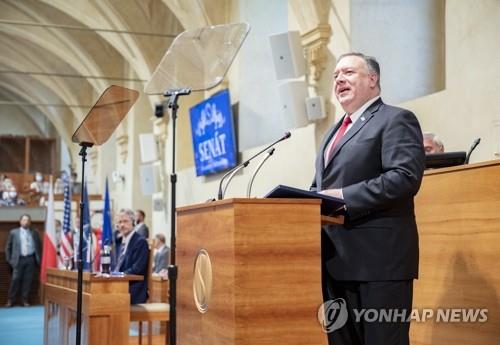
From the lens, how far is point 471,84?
6.09 metres

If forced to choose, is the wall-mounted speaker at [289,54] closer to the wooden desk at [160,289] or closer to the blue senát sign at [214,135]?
the blue senát sign at [214,135]

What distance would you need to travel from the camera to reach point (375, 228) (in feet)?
9.01

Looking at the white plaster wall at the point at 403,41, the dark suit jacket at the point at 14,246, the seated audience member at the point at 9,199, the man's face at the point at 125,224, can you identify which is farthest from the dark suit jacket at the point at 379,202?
the seated audience member at the point at 9,199

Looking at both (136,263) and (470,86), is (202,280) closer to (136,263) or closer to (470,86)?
(470,86)

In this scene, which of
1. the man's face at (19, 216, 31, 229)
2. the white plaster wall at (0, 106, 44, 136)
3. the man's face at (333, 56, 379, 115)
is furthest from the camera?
the white plaster wall at (0, 106, 44, 136)

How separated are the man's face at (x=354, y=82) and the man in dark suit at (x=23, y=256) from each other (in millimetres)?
12714

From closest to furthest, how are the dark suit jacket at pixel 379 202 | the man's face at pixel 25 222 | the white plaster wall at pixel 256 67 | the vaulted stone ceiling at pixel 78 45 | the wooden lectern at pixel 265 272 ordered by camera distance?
the wooden lectern at pixel 265 272, the dark suit jacket at pixel 379 202, the white plaster wall at pixel 256 67, the vaulted stone ceiling at pixel 78 45, the man's face at pixel 25 222

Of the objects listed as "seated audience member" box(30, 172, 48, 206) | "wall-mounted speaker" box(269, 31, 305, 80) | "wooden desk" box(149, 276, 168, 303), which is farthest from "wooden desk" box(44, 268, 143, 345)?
"seated audience member" box(30, 172, 48, 206)

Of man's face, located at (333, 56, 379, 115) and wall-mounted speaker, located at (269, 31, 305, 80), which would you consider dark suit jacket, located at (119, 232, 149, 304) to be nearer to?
wall-mounted speaker, located at (269, 31, 305, 80)

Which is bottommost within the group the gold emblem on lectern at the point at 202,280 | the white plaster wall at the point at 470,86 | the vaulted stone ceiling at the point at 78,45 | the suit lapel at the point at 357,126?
the gold emblem on lectern at the point at 202,280

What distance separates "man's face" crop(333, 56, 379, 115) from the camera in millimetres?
2938

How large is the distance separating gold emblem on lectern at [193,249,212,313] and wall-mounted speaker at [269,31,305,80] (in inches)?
224

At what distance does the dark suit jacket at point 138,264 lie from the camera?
7.01 m

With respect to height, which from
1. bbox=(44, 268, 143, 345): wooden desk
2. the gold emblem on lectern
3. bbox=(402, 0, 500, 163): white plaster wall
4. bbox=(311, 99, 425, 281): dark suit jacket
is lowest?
bbox=(44, 268, 143, 345): wooden desk
